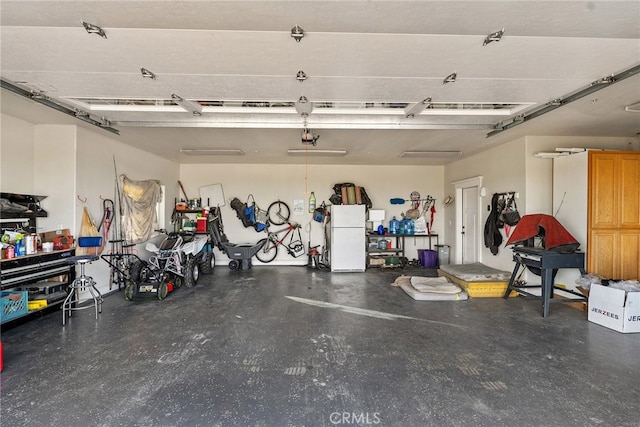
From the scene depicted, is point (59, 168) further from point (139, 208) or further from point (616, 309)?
point (616, 309)

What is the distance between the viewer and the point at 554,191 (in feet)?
15.8

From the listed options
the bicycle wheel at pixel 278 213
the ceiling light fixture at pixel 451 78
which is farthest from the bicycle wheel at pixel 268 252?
the ceiling light fixture at pixel 451 78

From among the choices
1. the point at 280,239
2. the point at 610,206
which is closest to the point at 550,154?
Result: the point at 610,206

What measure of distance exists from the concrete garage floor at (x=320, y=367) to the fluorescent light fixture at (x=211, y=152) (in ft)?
10.6

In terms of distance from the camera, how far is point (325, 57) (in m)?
2.43

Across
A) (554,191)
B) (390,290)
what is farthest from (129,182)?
(554,191)

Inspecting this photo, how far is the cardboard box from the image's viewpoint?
345 centimetres

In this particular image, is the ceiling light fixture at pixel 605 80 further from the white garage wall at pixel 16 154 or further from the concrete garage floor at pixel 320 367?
the white garage wall at pixel 16 154

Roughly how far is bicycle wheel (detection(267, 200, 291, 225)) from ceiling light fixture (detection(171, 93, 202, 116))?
4.41 meters

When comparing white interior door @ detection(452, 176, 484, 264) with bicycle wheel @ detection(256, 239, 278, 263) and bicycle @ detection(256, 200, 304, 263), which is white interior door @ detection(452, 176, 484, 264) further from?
bicycle wheel @ detection(256, 239, 278, 263)

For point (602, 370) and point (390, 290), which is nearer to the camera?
point (602, 370)

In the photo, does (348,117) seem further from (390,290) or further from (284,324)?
(390,290)

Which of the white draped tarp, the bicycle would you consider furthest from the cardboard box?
the white draped tarp

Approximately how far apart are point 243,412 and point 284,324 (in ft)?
5.39
